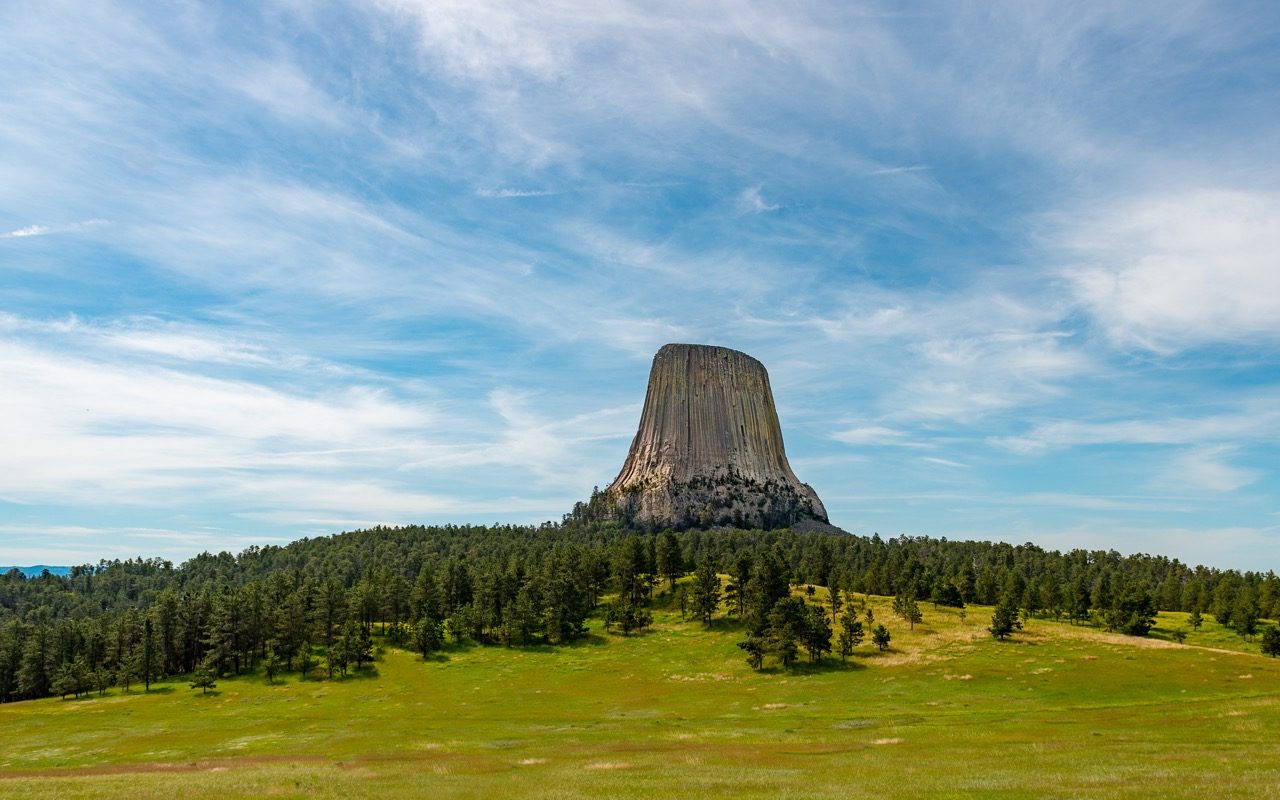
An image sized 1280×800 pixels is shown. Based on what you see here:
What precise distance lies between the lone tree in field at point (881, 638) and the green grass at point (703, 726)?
6.01 feet

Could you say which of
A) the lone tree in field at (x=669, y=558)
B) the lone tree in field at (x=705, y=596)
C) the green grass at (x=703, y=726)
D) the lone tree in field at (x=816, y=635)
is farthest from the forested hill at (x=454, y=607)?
the lone tree in field at (x=816, y=635)

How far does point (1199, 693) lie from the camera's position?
84.1m

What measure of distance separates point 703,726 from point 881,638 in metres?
61.9

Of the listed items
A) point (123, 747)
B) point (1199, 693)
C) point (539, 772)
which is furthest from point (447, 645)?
point (1199, 693)

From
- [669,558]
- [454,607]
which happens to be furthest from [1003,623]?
[454,607]

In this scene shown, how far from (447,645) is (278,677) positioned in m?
28.6

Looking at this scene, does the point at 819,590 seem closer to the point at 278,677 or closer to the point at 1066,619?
the point at 1066,619

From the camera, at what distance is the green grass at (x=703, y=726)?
136 feet

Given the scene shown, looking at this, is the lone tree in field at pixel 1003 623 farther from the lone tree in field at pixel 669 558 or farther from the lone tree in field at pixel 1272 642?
the lone tree in field at pixel 669 558

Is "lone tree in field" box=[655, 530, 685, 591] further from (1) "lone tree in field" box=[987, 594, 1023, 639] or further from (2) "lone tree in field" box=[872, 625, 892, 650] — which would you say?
(1) "lone tree in field" box=[987, 594, 1023, 639]

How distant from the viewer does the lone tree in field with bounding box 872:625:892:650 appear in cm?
12506

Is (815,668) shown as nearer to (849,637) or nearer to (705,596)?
(849,637)

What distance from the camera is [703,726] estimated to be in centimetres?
7262

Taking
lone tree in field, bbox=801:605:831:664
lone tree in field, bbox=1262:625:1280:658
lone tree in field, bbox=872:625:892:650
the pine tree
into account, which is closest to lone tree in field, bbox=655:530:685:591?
lone tree in field, bbox=801:605:831:664
